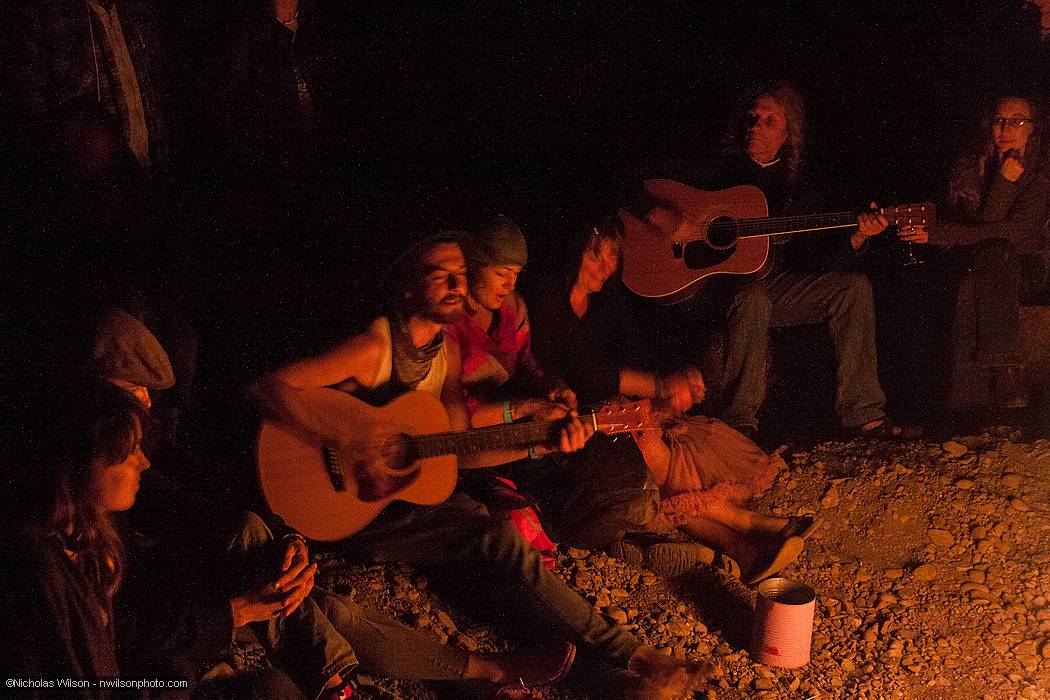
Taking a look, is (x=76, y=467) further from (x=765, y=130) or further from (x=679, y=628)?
(x=765, y=130)

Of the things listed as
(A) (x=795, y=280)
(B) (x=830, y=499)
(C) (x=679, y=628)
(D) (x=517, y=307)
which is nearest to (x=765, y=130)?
(A) (x=795, y=280)

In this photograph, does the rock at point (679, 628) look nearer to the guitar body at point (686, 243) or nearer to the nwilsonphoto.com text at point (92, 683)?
the guitar body at point (686, 243)

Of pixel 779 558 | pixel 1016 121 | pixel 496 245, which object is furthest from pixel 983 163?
pixel 496 245

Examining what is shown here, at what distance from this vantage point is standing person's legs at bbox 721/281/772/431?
16.0ft

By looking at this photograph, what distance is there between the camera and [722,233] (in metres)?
5.00

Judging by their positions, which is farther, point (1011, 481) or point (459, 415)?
point (1011, 481)

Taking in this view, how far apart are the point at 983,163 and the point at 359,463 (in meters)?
4.18

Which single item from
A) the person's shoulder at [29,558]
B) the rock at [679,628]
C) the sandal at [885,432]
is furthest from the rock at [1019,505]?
the person's shoulder at [29,558]

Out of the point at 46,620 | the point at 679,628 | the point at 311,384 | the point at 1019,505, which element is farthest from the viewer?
the point at 1019,505

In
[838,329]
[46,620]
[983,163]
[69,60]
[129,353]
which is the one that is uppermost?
[69,60]

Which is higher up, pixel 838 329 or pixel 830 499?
pixel 838 329

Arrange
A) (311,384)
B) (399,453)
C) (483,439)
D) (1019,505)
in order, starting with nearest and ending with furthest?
(311,384) < (399,453) < (483,439) < (1019,505)

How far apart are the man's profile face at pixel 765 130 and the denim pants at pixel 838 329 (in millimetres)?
721

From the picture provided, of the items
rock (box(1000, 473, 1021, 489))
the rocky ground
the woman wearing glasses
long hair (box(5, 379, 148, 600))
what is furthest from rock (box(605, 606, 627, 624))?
the woman wearing glasses
